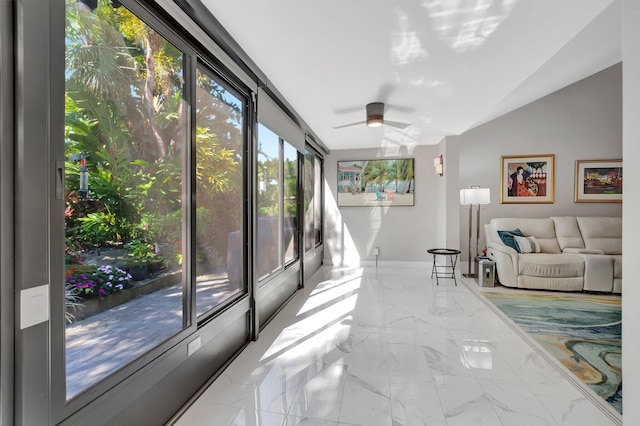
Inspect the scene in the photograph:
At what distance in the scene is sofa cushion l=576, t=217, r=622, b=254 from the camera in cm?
495

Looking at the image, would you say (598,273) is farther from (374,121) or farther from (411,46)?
(411,46)

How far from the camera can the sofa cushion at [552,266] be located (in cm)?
430

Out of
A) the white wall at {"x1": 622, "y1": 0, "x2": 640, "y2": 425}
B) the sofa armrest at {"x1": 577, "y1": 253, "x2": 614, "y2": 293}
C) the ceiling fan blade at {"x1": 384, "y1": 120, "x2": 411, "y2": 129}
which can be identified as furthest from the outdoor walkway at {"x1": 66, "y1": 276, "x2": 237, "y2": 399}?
the sofa armrest at {"x1": 577, "y1": 253, "x2": 614, "y2": 293}

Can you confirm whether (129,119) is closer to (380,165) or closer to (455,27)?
(455,27)

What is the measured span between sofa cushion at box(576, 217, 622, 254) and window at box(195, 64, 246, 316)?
5.74m

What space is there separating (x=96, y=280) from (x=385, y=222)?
533cm

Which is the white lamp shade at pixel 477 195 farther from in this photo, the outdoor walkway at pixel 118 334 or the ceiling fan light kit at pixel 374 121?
the outdoor walkway at pixel 118 334

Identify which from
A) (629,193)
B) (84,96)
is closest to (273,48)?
(84,96)

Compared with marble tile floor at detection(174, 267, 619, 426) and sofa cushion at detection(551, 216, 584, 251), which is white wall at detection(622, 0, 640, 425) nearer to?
marble tile floor at detection(174, 267, 619, 426)

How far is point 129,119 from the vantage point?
1452 millimetres

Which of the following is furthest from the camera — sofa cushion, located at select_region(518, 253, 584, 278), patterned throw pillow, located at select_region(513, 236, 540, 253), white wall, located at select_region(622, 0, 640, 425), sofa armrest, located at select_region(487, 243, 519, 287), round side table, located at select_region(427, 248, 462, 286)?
round side table, located at select_region(427, 248, 462, 286)

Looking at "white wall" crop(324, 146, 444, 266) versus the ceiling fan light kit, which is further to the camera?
"white wall" crop(324, 146, 444, 266)

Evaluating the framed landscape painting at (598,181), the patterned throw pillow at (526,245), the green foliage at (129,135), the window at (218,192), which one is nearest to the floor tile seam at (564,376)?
the patterned throw pillow at (526,245)

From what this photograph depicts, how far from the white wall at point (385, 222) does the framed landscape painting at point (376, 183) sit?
0.10m
